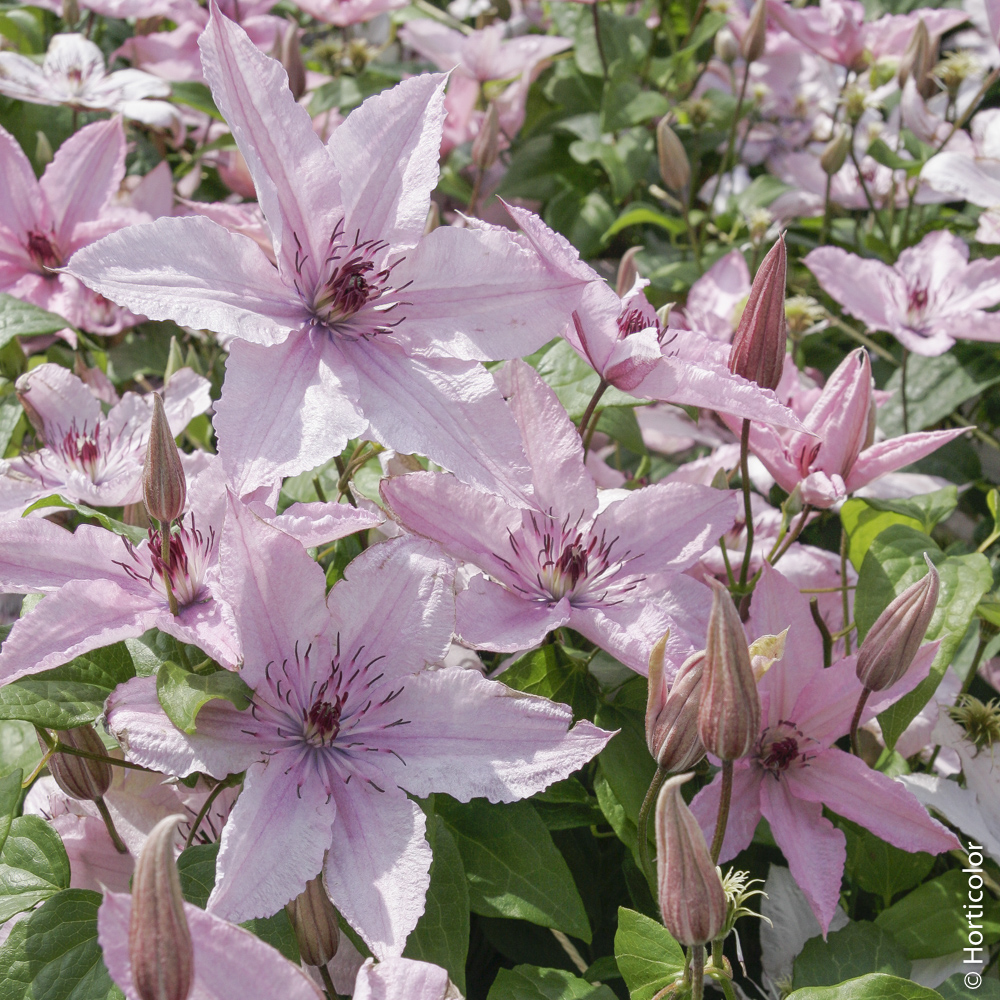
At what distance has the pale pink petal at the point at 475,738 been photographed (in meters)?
0.64

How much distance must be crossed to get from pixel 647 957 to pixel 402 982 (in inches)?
7.1

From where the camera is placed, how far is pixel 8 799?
2.19 ft

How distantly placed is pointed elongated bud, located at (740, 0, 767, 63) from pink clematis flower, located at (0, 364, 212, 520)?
1.00 m

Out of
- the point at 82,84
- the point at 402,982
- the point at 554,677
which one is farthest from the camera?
the point at 82,84

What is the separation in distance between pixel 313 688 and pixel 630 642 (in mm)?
210

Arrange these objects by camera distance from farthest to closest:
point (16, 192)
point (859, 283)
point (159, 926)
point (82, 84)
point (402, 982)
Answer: point (82, 84) → point (859, 283) → point (16, 192) → point (402, 982) → point (159, 926)

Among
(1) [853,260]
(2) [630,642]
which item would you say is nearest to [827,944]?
(2) [630,642]

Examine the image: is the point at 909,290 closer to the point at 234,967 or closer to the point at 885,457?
the point at 885,457

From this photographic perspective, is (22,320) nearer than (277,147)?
No

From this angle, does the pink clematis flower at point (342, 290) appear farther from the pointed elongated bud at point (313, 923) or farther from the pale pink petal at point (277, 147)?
the pointed elongated bud at point (313, 923)

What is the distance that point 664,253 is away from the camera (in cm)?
164

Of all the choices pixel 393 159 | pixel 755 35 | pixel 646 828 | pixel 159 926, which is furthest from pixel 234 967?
pixel 755 35

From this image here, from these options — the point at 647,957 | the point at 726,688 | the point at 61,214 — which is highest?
the point at 726,688

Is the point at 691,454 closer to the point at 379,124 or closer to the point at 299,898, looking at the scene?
the point at 379,124
